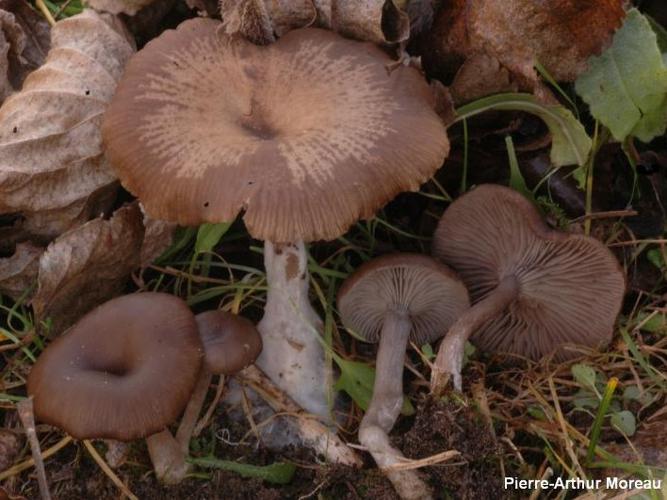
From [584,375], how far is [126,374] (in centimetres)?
126

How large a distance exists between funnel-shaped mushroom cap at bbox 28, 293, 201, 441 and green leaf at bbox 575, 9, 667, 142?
52.8 inches

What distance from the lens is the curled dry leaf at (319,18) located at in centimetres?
212

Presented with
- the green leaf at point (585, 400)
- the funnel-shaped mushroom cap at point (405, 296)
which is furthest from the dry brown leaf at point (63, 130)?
the green leaf at point (585, 400)

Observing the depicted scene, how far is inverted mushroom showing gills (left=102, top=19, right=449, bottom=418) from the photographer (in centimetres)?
183

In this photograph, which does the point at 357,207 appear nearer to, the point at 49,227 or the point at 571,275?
the point at 571,275

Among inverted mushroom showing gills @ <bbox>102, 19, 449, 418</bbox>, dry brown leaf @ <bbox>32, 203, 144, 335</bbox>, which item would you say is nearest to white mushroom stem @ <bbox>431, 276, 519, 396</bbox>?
inverted mushroom showing gills @ <bbox>102, 19, 449, 418</bbox>

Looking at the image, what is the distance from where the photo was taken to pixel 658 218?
2451 millimetres

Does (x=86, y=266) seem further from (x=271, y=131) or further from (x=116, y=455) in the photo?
Answer: (x=271, y=131)

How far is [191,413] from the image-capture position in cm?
219

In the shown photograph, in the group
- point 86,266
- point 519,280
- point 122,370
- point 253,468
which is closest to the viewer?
point 122,370

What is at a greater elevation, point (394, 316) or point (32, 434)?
point (32, 434)

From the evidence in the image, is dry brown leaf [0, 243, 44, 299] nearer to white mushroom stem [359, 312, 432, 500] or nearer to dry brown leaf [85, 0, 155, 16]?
Answer: dry brown leaf [85, 0, 155, 16]

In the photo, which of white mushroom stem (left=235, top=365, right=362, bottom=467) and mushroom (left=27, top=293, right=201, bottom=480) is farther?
white mushroom stem (left=235, top=365, right=362, bottom=467)

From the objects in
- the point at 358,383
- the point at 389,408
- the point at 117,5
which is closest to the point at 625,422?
the point at 389,408
